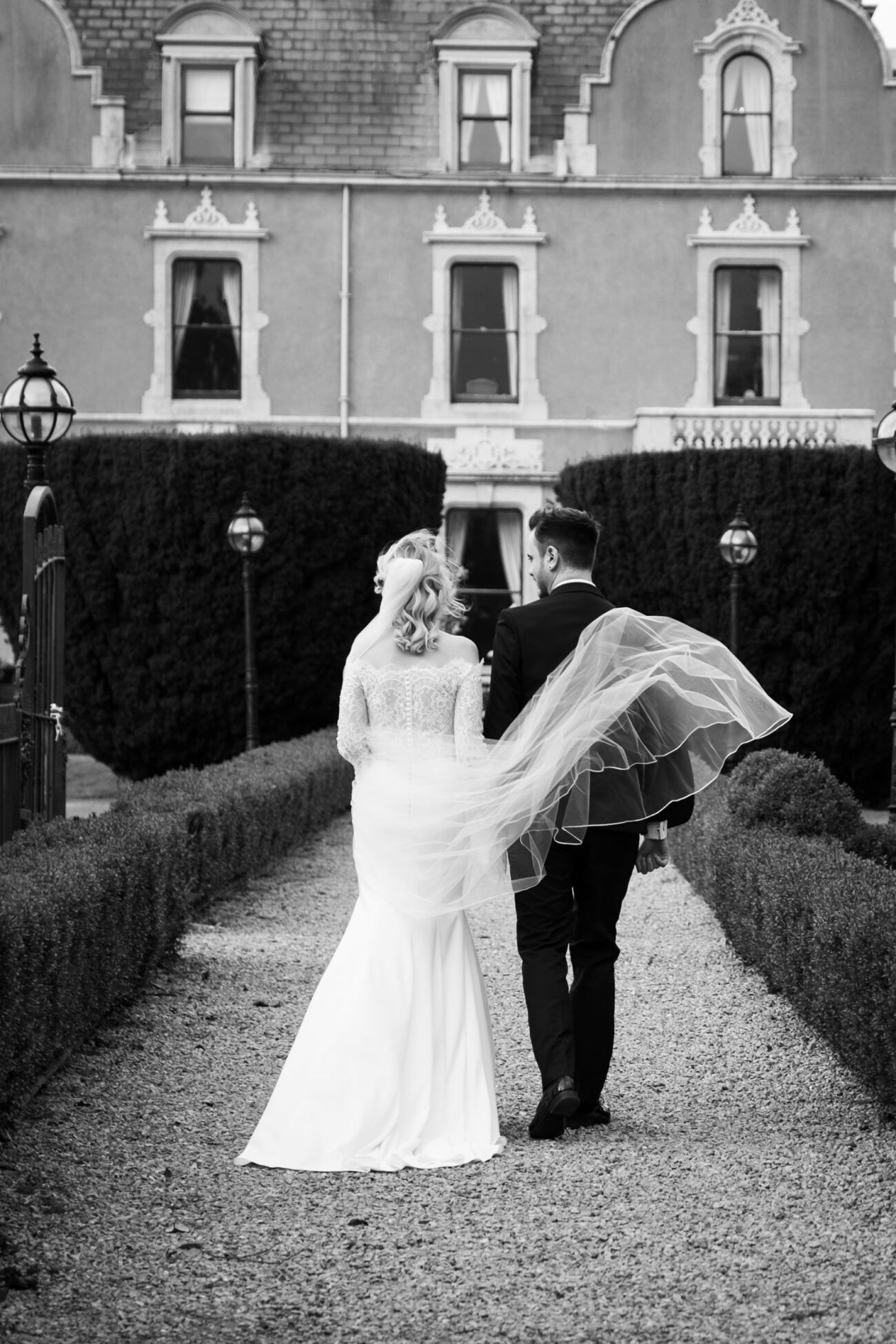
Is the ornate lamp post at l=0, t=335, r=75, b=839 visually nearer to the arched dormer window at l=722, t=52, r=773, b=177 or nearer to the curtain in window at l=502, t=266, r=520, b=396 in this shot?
the curtain in window at l=502, t=266, r=520, b=396

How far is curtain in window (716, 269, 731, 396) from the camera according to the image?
887 inches

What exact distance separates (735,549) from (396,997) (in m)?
11.8

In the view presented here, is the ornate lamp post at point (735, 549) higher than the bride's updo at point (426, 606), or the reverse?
the ornate lamp post at point (735, 549)

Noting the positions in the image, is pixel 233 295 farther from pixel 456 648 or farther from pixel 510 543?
pixel 456 648

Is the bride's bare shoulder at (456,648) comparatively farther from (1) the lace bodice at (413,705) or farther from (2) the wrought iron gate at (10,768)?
(2) the wrought iron gate at (10,768)

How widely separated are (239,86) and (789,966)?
18.4 m

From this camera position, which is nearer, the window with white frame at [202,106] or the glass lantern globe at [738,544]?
the glass lantern globe at [738,544]

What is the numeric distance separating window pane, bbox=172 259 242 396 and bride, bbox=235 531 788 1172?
17777 mm

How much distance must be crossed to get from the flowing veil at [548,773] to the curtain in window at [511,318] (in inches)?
698

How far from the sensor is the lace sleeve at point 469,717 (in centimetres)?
520

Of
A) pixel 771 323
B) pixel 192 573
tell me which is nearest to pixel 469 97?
pixel 771 323

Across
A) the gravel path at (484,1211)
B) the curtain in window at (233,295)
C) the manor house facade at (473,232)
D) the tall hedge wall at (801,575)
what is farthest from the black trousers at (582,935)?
the curtain in window at (233,295)

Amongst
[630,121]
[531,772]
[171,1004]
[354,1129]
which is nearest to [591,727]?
[531,772]

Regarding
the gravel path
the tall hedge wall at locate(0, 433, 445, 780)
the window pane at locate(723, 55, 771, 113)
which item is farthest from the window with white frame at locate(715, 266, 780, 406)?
the gravel path
